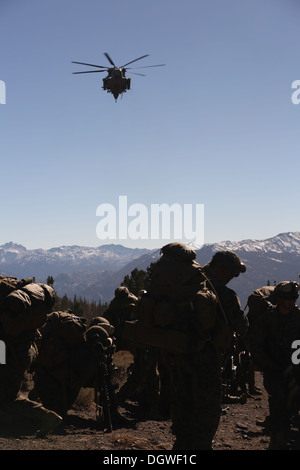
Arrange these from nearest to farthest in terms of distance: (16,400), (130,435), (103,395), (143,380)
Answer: (16,400) → (130,435) → (103,395) → (143,380)

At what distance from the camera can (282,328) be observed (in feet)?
22.7

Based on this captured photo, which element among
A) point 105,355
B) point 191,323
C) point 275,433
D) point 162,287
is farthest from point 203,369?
point 105,355

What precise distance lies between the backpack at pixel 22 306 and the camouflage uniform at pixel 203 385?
217cm

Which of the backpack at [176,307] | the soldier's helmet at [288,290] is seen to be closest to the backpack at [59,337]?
the backpack at [176,307]

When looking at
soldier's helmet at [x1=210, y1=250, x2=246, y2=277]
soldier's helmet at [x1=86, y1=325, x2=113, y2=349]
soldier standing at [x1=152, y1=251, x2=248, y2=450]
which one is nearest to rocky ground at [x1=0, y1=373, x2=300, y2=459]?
soldier standing at [x1=152, y1=251, x2=248, y2=450]

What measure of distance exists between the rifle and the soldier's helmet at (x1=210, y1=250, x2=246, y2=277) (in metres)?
3.32

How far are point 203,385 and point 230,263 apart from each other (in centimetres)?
168

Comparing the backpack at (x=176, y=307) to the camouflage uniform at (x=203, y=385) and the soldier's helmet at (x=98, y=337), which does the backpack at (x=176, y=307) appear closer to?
the camouflage uniform at (x=203, y=385)

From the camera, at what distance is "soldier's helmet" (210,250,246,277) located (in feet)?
20.7

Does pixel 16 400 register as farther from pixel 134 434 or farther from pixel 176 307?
pixel 176 307

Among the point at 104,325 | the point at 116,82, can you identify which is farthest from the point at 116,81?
the point at 104,325

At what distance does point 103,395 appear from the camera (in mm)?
8156

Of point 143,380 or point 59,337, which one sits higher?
point 59,337

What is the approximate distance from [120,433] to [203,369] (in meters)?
2.89
